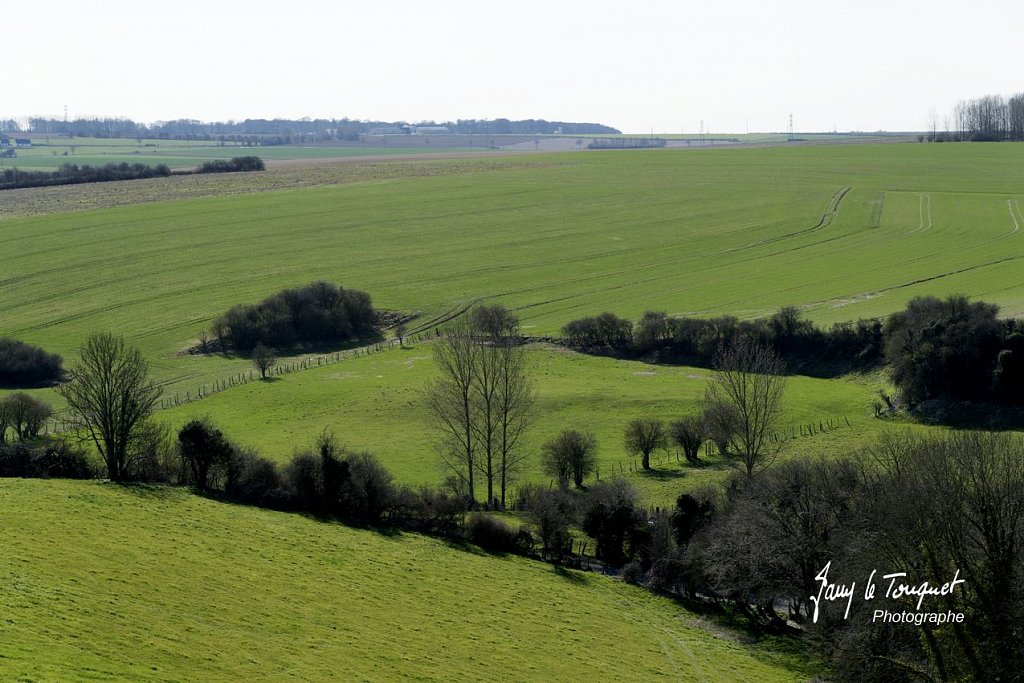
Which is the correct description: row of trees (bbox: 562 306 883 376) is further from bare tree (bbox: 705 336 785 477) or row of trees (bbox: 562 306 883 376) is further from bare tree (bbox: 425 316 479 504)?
bare tree (bbox: 425 316 479 504)

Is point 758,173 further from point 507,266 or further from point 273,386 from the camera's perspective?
point 273,386

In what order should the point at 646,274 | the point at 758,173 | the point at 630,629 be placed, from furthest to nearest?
the point at 758,173
the point at 646,274
the point at 630,629

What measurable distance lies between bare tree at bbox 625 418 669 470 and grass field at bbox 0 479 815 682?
15.1m

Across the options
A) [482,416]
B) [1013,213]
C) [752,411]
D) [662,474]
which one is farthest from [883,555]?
[1013,213]

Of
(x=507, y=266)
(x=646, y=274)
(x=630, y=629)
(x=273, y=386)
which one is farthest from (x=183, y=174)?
(x=630, y=629)

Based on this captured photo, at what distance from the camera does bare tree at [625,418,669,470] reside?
195 ft

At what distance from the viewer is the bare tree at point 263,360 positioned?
82.7m

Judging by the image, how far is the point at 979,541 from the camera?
3284 cm

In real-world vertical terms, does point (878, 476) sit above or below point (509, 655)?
above

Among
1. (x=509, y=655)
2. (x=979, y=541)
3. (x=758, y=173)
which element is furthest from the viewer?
(x=758, y=173)

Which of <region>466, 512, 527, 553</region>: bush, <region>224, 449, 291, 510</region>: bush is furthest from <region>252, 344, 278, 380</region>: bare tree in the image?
<region>466, 512, 527, 553</region>: bush

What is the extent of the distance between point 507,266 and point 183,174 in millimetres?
99739

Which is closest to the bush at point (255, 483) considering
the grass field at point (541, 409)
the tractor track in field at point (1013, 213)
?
the grass field at point (541, 409)

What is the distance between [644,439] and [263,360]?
35369 mm
